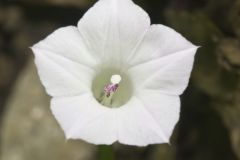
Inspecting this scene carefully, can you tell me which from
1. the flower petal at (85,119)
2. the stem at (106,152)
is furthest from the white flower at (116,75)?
the stem at (106,152)

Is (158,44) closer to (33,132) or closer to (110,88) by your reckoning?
(110,88)

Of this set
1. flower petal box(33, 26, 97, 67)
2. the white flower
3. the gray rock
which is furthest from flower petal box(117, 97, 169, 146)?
the gray rock

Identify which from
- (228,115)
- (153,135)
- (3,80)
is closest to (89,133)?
(153,135)

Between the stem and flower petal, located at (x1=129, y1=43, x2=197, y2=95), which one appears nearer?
flower petal, located at (x1=129, y1=43, x2=197, y2=95)

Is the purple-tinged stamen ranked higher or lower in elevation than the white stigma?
lower

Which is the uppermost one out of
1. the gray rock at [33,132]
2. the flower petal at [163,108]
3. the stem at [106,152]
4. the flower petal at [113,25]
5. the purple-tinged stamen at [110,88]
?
the flower petal at [113,25]

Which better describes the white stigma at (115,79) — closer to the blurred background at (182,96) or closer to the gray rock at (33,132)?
the blurred background at (182,96)

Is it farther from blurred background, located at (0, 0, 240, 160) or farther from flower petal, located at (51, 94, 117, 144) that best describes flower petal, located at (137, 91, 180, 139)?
blurred background, located at (0, 0, 240, 160)
